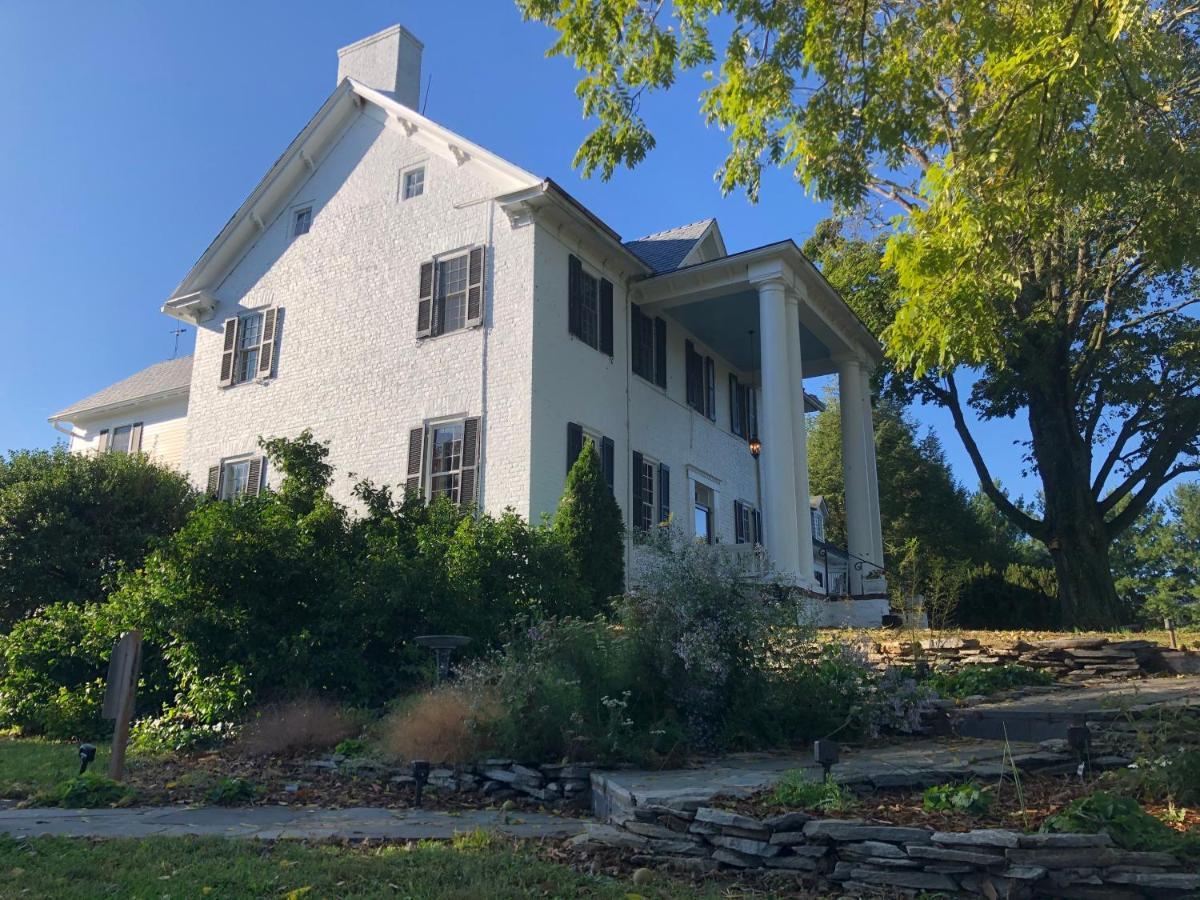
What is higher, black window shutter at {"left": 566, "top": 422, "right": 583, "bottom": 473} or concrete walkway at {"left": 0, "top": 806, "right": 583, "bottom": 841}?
black window shutter at {"left": 566, "top": 422, "right": 583, "bottom": 473}

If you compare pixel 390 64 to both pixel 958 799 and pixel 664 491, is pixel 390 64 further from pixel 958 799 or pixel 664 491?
pixel 958 799

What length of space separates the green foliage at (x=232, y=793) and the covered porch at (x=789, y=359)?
9.56m

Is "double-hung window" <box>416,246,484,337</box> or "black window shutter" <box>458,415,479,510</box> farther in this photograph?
"double-hung window" <box>416,246,484,337</box>

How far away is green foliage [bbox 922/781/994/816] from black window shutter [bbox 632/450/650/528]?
1227 centimetres

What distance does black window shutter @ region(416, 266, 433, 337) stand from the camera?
17125mm

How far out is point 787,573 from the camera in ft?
52.1

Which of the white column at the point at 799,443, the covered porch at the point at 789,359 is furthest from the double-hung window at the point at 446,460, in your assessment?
the white column at the point at 799,443

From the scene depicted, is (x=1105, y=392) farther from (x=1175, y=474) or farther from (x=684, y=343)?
(x=684, y=343)

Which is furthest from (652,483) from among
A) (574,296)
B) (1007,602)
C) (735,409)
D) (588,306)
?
(1007,602)

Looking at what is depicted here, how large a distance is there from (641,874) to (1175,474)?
68.6 ft

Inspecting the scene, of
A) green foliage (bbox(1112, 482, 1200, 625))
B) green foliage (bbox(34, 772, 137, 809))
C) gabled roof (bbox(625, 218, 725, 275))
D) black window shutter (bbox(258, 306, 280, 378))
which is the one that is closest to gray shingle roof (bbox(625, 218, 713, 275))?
gabled roof (bbox(625, 218, 725, 275))

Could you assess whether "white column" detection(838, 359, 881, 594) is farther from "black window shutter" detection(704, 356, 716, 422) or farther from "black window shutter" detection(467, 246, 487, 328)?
"black window shutter" detection(467, 246, 487, 328)

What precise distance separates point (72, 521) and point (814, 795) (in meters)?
14.1

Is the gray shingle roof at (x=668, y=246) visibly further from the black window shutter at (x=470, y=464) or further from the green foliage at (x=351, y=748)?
the green foliage at (x=351, y=748)
